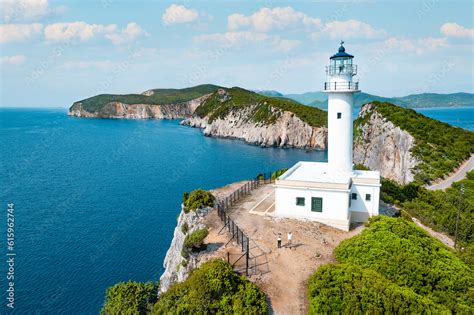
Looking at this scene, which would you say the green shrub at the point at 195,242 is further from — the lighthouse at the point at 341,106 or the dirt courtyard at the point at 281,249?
the lighthouse at the point at 341,106

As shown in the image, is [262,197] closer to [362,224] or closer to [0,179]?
[362,224]

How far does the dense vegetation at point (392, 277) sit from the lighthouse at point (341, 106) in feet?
21.2

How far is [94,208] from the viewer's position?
134 feet

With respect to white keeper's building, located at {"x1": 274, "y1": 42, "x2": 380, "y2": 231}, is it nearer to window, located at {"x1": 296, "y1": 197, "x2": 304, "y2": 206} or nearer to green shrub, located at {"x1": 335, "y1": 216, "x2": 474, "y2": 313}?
window, located at {"x1": 296, "y1": 197, "x2": 304, "y2": 206}

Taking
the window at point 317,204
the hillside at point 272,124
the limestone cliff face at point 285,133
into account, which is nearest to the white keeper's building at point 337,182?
the window at point 317,204

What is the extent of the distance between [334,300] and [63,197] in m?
42.2

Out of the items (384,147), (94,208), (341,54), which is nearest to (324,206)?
(341,54)

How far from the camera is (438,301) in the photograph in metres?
13.8

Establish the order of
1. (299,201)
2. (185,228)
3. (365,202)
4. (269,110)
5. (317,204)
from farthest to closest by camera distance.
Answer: (269,110), (365,202), (185,228), (299,201), (317,204)

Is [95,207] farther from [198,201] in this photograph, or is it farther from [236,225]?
[236,225]

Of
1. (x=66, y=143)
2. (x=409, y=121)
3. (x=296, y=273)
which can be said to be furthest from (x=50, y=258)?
(x=66, y=143)

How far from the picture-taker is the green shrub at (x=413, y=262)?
46.5 ft

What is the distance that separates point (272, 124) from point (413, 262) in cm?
8580

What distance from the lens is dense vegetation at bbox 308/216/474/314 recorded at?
480 inches
